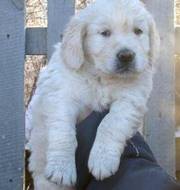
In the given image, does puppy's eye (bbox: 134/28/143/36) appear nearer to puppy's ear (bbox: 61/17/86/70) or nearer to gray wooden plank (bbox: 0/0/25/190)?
puppy's ear (bbox: 61/17/86/70)

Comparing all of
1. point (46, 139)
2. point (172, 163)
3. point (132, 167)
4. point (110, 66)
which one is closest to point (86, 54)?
point (110, 66)

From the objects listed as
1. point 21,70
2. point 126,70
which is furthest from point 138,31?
point 21,70

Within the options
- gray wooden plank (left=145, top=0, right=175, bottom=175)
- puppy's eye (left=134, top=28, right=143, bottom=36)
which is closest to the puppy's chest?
puppy's eye (left=134, top=28, right=143, bottom=36)

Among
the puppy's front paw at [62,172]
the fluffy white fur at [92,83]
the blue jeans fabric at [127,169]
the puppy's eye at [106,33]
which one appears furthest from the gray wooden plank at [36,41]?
the puppy's front paw at [62,172]

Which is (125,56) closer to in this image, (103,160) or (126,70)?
(126,70)

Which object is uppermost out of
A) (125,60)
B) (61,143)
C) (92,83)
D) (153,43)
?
(153,43)

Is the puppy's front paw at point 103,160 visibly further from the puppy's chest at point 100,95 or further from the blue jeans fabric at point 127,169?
the puppy's chest at point 100,95
